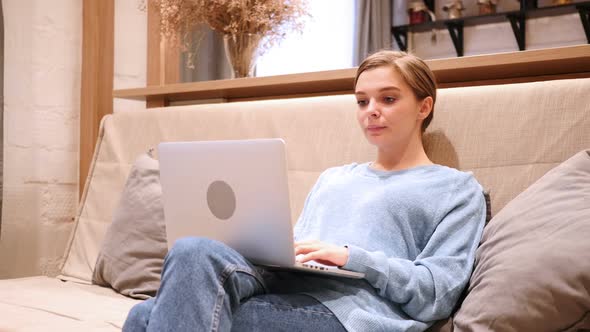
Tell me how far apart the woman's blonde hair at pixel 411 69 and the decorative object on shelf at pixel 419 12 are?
9.74 ft

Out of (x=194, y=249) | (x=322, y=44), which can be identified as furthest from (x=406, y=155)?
(x=322, y=44)

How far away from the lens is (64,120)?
8.47 feet

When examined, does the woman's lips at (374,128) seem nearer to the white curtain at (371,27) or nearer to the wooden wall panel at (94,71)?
the wooden wall panel at (94,71)

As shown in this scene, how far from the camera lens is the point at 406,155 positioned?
1.54 metres

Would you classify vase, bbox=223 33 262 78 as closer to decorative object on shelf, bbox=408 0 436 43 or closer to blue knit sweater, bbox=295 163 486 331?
blue knit sweater, bbox=295 163 486 331

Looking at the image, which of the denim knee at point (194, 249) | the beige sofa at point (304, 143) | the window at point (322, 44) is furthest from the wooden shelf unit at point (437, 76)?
the window at point (322, 44)

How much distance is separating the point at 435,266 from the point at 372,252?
12 centimetres

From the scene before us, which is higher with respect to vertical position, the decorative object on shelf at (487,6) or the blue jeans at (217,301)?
the decorative object on shelf at (487,6)

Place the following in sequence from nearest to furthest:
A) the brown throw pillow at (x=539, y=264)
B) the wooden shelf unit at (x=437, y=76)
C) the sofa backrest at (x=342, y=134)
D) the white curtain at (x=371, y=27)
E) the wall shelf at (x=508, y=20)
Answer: the brown throw pillow at (x=539, y=264)
the sofa backrest at (x=342, y=134)
the wooden shelf unit at (x=437, y=76)
the wall shelf at (x=508, y=20)
the white curtain at (x=371, y=27)

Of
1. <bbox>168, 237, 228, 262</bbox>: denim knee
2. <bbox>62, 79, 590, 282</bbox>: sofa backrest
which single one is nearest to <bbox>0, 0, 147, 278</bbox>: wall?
<bbox>62, 79, 590, 282</bbox>: sofa backrest

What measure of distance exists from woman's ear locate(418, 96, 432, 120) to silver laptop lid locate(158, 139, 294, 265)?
0.50m

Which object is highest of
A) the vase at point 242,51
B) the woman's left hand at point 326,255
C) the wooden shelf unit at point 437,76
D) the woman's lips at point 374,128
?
the vase at point 242,51

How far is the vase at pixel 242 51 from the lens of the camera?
2.28 m

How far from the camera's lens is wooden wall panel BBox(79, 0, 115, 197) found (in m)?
2.55
